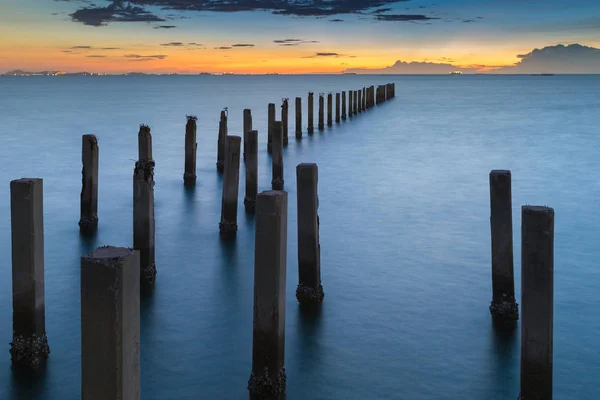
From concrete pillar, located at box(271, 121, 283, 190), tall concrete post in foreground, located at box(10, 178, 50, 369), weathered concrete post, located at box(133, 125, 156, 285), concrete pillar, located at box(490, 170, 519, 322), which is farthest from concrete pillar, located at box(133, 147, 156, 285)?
concrete pillar, located at box(271, 121, 283, 190)

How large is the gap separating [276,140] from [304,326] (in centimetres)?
773

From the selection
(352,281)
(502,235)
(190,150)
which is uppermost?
(190,150)

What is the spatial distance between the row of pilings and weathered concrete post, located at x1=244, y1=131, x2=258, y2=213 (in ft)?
4.52

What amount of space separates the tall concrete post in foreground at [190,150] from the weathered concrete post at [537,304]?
11048mm

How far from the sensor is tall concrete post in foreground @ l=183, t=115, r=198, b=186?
15.6m

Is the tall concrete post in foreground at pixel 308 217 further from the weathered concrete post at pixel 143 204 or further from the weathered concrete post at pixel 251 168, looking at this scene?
the weathered concrete post at pixel 251 168

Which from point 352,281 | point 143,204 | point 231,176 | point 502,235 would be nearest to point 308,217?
point 502,235

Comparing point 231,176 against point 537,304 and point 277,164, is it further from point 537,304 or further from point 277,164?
point 537,304

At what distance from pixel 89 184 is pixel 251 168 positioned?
2.84 meters

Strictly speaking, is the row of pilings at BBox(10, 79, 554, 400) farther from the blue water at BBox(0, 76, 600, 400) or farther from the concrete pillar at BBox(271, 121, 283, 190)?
the concrete pillar at BBox(271, 121, 283, 190)

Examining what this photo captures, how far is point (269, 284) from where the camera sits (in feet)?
18.1

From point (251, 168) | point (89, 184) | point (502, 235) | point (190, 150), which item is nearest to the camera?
point (502, 235)

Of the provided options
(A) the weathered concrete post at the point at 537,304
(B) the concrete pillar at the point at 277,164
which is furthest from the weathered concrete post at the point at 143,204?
(B) the concrete pillar at the point at 277,164

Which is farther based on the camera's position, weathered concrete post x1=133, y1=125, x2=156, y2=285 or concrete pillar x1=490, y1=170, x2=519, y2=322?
weathered concrete post x1=133, y1=125, x2=156, y2=285
